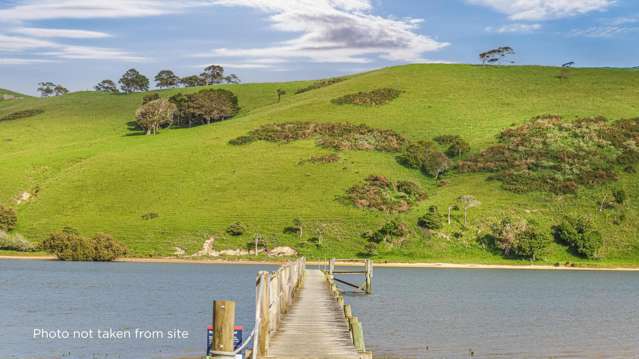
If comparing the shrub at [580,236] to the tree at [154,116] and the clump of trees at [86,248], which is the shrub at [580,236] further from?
the tree at [154,116]

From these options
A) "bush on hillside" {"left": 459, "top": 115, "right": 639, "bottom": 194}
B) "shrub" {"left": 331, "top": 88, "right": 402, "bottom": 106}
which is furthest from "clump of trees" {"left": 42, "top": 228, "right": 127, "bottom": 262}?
"shrub" {"left": 331, "top": 88, "right": 402, "bottom": 106}

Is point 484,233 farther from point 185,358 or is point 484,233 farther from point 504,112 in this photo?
point 185,358

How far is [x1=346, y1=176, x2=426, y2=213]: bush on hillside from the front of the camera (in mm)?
101188

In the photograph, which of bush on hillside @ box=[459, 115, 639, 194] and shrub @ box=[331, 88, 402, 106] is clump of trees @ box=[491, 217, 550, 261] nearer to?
bush on hillside @ box=[459, 115, 639, 194]

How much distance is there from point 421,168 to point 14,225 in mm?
58544

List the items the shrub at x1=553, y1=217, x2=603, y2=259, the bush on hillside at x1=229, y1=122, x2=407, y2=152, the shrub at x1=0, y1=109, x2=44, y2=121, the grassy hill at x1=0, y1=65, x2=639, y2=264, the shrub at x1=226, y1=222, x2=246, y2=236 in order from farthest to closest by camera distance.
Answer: the shrub at x1=0, y1=109, x2=44, y2=121 → the bush on hillside at x1=229, y1=122, x2=407, y2=152 → the grassy hill at x1=0, y1=65, x2=639, y2=264 → the shrub at x1=226, y1=222, x2=246, y2=236 → the shrub at x1=553, y1=217, x2=603, y2=259

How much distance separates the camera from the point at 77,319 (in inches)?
1515

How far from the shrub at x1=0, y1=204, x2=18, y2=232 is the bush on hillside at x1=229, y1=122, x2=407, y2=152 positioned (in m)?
42.3

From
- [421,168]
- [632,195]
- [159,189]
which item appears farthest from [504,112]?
[159,189]

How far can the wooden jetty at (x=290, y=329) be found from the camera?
14.9 metres

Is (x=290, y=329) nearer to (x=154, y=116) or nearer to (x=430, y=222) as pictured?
(x=430, y=222)

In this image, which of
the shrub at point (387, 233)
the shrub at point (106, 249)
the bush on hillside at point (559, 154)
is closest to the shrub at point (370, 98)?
the bush on hillside at point (559, 154)

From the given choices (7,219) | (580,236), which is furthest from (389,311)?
(7,219)

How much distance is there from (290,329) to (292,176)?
8438cm
